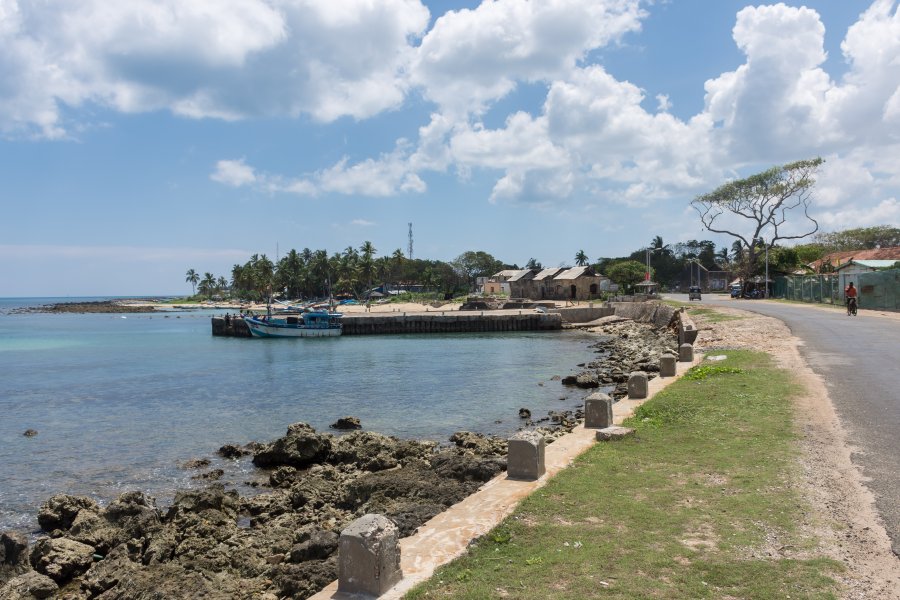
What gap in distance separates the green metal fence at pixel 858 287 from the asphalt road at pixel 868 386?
24.3 feet

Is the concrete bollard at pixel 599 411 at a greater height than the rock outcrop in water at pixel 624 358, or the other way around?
the concrete bollard at pixel 599 411

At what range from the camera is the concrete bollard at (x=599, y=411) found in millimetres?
12359

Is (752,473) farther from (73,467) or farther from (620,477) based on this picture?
(73,467)

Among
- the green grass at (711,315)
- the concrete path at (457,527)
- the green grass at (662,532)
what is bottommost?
the concrete path at (457,527)

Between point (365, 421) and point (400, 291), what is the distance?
371 ft

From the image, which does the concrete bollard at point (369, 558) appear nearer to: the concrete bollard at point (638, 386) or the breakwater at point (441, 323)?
the concrete bollard at point (638, 386)

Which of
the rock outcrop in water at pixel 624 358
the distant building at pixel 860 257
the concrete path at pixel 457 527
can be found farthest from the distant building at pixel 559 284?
the concrete path at pixel 457 527

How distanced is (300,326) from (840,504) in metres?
64.8

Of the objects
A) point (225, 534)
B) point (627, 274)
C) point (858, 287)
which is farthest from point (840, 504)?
point (627, 274)

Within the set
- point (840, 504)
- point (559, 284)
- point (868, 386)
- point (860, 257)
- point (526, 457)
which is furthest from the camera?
point (559, 284)

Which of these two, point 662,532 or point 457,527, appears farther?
point 457,527

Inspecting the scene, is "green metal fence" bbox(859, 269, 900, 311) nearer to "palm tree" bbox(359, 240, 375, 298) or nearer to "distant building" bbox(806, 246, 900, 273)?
"distant building" bbox(806, 246, 900, 273)

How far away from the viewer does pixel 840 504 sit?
24.5 ft

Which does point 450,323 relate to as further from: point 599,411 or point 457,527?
point 457,527
